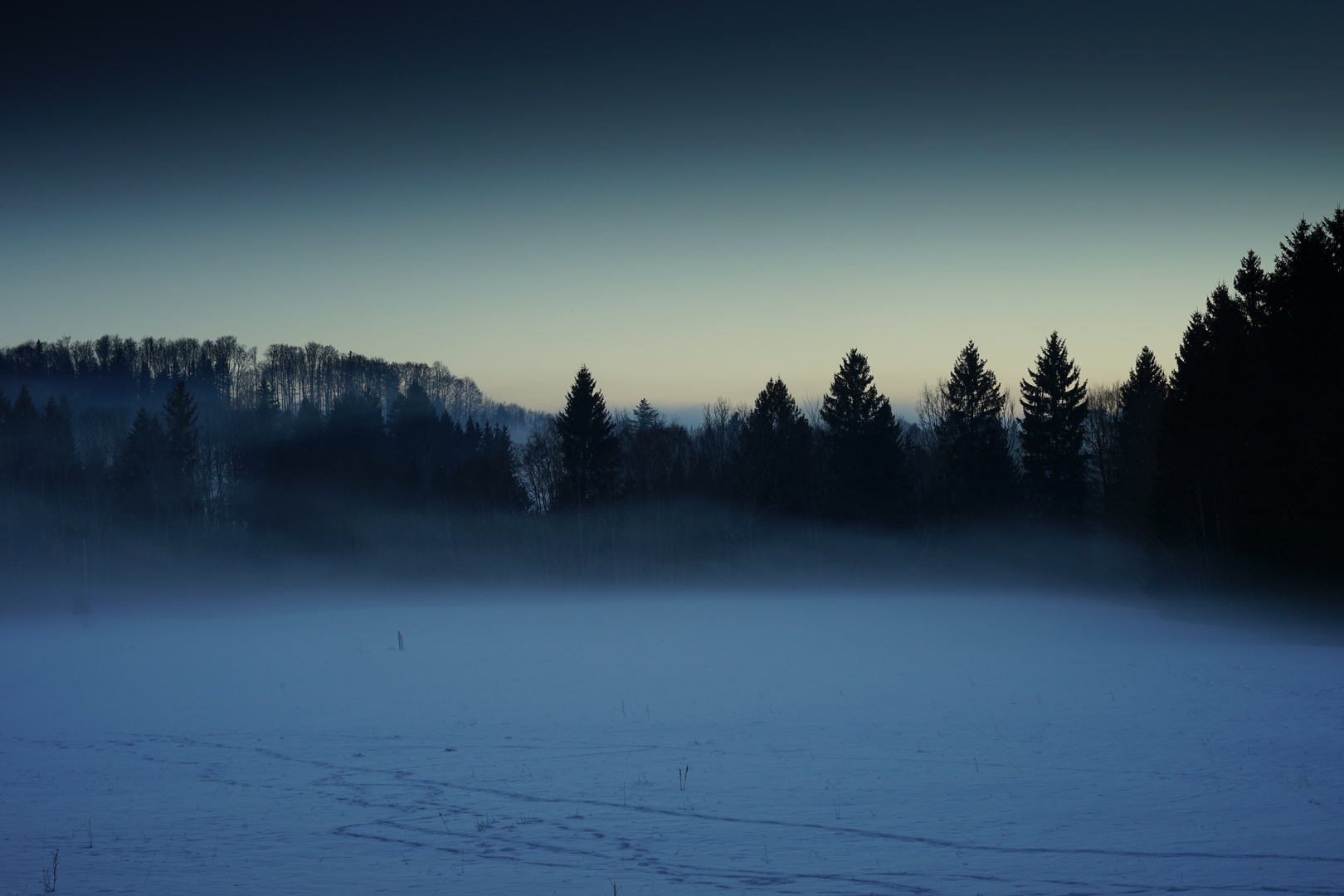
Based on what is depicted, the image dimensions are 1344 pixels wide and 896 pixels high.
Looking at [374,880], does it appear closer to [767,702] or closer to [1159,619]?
[767,702]

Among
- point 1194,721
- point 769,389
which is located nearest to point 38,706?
point 1194,721

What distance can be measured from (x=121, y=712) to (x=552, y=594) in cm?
4549

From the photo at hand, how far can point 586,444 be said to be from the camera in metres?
70.1

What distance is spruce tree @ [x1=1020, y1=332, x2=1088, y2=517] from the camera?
66.8 metres

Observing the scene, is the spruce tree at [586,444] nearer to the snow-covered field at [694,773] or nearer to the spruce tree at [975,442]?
the spruce tree at [975,442]

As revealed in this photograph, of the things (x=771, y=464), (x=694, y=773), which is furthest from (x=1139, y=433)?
(x=694, y=773)

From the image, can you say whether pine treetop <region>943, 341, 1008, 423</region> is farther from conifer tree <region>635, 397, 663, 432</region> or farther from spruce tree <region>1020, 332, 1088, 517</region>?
conifer tree <region>635, 397, 663, 432</region>

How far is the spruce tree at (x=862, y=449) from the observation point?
66438 mm

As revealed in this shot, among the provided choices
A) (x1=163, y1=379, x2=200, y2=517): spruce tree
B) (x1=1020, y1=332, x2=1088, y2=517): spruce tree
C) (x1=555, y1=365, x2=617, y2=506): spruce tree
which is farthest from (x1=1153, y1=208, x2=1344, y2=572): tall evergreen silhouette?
(x1=163, y1=379, x2=200, y2=517): spruce tree

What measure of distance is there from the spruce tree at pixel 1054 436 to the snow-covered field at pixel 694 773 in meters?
40.9

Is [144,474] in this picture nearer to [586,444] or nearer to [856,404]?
[586,444]

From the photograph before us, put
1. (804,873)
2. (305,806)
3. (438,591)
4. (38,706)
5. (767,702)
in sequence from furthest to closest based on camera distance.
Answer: (438,591), (38,706), (767,702), (305,806), (804,873)

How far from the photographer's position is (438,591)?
70.4 metres

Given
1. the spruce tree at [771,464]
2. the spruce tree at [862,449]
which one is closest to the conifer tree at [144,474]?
the spruce tree at [771,464]
